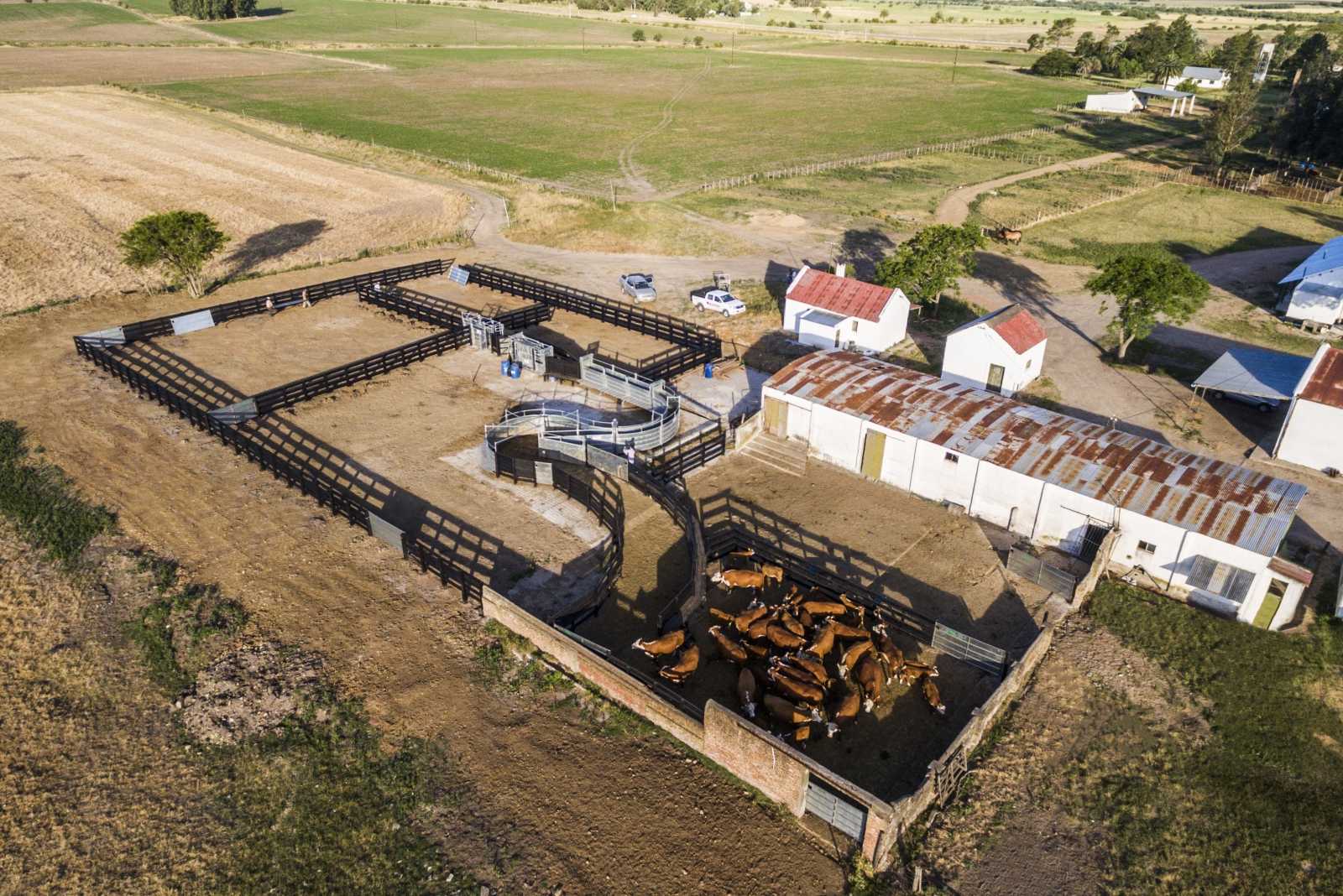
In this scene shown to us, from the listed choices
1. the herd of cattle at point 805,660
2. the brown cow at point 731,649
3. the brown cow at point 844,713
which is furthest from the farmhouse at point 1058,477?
the brown cow at point 731,649

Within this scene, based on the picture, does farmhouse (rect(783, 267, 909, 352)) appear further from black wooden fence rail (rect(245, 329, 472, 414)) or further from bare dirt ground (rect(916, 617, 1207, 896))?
bare dirt ground (rect(916, 617, 1207, 896))

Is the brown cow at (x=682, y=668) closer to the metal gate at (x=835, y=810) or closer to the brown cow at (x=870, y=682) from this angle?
the brown cow at (x=870, y=682)

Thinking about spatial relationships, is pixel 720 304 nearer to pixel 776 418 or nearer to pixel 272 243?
pixel 776 418

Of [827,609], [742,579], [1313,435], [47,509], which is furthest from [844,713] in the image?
[47,509]

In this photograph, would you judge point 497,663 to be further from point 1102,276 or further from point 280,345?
point 1102,276

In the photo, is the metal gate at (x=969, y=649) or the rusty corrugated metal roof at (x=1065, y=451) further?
the rusty corrugated metal roof at (x=1065, y=451)

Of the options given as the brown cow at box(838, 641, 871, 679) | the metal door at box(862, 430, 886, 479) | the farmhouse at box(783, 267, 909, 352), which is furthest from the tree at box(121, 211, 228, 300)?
the brown cow at box(838, 641, 871, 679)
